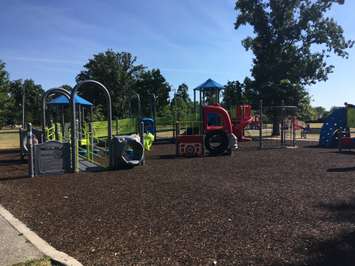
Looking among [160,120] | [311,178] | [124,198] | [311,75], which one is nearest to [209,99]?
[160,120]

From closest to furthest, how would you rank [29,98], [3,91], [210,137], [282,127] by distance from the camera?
[210,137]
[282,127]
[3,91]
[29,98]

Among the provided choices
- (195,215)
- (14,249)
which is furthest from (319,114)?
(14,249)

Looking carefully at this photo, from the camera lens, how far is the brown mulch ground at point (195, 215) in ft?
18.0

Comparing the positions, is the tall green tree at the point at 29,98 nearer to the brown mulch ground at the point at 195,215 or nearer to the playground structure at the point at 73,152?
the playground structure at the point at 73,152

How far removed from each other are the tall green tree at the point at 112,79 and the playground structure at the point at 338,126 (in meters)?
34.0

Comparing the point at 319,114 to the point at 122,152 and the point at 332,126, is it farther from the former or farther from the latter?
the point at 122,152

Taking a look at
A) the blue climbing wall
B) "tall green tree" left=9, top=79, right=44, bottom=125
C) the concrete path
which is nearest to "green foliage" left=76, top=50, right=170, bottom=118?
"tall green tree" left=9, top=79, right=44, bottom=125

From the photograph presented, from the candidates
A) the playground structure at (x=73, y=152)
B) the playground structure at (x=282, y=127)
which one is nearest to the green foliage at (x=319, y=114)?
the playground structure at (x=282, y=127)

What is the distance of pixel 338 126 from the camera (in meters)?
24.4

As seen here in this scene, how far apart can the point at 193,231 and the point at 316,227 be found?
1.77 metres

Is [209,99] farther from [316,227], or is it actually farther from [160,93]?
[160,93]

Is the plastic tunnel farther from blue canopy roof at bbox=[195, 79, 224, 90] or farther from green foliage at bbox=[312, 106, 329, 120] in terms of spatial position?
green foliage at bbox=[312, 106, 329, 120]

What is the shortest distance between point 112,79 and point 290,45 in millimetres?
25593

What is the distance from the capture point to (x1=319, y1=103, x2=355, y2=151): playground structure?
23.7 meters
